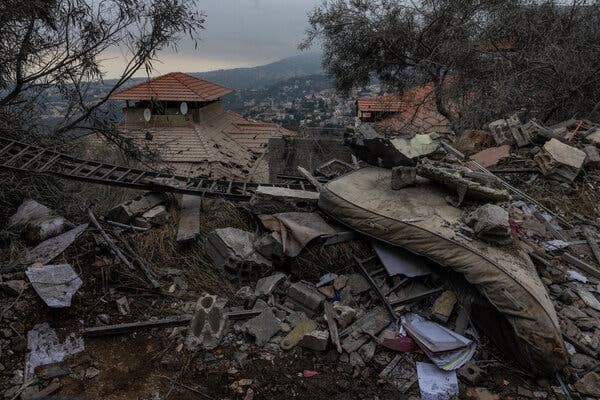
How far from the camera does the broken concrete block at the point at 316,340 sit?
3506 mm

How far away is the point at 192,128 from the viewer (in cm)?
1858

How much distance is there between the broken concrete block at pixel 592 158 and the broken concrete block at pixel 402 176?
11.2 feet

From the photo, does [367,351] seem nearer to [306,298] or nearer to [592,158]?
[306,298]

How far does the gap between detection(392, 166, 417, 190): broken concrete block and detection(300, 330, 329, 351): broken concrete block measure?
7.14 feet

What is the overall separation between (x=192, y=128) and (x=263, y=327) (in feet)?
53.4

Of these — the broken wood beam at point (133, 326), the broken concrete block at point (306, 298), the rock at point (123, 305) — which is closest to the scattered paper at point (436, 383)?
the broken concrete block at point (306, 298)

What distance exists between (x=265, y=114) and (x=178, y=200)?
26225 mm

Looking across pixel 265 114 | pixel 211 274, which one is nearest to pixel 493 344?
pixel 211 274

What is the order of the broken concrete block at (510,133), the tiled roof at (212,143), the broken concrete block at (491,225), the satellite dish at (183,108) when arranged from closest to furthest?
the broken concrete block at (491,225)
the broken concrete block at (510,133)
the tiled roof at (212,143)
the satellite dish at (183,108)

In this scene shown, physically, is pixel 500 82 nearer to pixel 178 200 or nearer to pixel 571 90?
pixel 571 90

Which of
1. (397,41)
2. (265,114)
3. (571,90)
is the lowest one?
(265,114)

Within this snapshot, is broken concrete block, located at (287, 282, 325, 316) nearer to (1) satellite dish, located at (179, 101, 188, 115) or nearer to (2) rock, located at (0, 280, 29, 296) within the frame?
(2) rock, located at (0, 280, 29, 296)

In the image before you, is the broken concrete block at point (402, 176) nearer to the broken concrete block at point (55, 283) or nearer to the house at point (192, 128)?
the broken concrete block at point (55, 283)

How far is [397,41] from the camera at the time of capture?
13.1 metres
